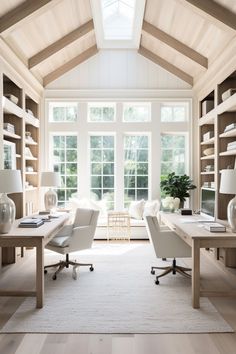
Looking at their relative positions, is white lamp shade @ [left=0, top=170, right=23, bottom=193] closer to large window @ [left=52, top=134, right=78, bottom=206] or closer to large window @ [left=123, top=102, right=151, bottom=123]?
large window @ [left=52, top=134, right=78, bottom=206]

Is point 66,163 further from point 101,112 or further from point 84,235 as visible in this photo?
point 84,235

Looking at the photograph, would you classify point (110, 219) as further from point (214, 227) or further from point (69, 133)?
point (214, 227)

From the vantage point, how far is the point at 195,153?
665 cm

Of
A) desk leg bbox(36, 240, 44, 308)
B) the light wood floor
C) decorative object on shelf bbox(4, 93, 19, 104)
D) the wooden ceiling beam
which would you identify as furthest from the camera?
decorative object on shelf bbox(4, 93, 19, 104)

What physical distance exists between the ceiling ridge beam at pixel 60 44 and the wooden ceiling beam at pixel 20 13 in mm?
1299

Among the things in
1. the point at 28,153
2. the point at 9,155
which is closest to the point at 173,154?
the point at 28,153

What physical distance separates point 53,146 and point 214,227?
4322 mm

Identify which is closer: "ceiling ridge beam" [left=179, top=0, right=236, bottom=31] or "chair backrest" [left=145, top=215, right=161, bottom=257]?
"chair backrest" [left=145, top=215, right=161, bottom=257]

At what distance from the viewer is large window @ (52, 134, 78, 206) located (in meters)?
6.84

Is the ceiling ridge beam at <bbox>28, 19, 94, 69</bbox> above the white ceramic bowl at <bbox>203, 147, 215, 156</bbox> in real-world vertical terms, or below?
above

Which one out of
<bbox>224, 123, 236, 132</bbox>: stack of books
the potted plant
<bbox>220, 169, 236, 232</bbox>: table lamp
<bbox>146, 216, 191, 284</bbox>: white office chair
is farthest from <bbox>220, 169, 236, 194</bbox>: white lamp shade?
the potted plant

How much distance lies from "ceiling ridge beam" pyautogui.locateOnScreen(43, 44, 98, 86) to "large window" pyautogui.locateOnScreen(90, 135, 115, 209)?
141cm

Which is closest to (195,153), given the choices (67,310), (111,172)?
(111,172)

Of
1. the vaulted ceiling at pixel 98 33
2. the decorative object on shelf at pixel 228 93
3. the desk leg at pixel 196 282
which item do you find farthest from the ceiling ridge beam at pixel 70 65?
the desk leg at pixel 196 282
